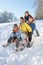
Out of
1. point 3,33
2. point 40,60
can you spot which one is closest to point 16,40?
point 40,60

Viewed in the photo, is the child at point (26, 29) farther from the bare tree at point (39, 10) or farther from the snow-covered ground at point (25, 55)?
the bare tree at point (39, 10)

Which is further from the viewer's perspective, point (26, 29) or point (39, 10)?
point (39, 10)

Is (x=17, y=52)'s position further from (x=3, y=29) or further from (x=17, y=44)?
(x=3, y=29)

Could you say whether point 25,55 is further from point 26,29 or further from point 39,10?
point 39,10

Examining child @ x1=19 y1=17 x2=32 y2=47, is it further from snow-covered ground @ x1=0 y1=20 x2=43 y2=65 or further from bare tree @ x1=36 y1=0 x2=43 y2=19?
bare tree @ x1=36 y1=0 x2=43 y2=19

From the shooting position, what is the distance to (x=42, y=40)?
30.1 feet

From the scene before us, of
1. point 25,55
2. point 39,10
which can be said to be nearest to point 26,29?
point 25,55

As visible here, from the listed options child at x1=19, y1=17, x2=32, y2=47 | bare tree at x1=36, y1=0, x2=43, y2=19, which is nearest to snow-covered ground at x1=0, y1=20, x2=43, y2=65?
child at x1=19, y1=17, x2=32, y2=47

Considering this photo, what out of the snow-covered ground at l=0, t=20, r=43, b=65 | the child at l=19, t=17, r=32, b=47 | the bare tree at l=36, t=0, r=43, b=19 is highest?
the child at l=19, t=17, r=32, b=47

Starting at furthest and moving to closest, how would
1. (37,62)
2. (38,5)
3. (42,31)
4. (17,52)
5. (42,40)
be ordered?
(38,5) → (42,31) → (42,40) → (17,52) → (37,62)

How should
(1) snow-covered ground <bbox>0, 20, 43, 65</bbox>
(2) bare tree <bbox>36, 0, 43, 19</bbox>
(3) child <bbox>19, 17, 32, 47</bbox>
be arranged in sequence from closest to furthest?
1. (1) snow-covered ground <bbox>0, 20, 43, 65</bbox>
2. (3) child <bbox>19, 17, 32, 47</bbox>
3. (2) bare tree <bbox>36, 0, 43, 19</bbox>

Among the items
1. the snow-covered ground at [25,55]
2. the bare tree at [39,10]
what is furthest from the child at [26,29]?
the bare tree at [39,10]

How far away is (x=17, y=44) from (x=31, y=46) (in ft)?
1.57

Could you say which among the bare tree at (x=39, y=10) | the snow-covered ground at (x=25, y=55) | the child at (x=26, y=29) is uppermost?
the child at (x=26, y=29)
